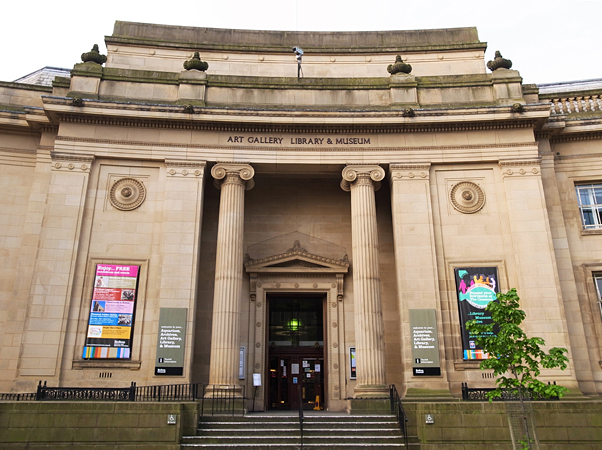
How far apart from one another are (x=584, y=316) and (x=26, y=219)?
1905 centimetres

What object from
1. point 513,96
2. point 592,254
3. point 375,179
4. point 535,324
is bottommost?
point 535,324

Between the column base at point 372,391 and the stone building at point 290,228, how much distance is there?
0.07 m

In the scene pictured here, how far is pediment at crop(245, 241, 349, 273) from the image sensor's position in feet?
61.9

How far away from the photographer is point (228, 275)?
16578mm

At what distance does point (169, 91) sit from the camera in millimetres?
18547

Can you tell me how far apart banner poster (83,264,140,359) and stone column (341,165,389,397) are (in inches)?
281

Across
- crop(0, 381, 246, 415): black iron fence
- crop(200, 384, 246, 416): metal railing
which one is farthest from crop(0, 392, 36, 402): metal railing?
crop(200, 384, 246, 416): metal railing

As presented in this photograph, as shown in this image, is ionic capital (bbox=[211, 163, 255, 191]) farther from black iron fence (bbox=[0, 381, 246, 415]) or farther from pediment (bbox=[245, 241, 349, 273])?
black iron fence (bbox=[0, 381, 246, 415])

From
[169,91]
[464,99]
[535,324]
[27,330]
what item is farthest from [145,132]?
[535,324]

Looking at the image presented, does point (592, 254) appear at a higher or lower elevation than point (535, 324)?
higher

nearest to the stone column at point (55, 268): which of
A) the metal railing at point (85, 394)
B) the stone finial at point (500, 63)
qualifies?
the metal railing at point (85, 394)

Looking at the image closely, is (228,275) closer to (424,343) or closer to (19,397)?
(424,343)

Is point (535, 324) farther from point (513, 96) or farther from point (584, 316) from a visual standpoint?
point (513, 96)

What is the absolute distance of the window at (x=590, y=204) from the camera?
60.6 feet
